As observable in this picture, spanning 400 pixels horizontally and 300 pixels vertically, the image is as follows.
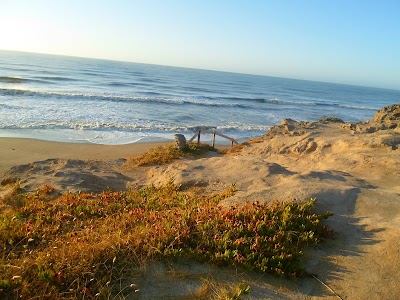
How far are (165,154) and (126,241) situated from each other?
8412 mm

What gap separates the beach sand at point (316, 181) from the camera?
12.0ft

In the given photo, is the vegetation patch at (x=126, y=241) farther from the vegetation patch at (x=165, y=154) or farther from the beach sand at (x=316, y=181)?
the vegetation patch at (x=165, y=154)

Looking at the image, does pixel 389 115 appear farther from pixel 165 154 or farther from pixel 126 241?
pixel 126 241

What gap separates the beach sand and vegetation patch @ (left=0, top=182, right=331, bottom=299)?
34 centimetres

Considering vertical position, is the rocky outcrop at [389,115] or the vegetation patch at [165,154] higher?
the rocky outcrop at [389,115]

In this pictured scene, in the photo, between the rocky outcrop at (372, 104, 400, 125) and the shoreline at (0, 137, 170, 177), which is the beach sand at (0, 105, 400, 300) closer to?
the shoreline at (0, 137, 170, 177)

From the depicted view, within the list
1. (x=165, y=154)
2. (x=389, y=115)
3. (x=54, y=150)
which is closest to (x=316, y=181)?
(x=165, y=154)

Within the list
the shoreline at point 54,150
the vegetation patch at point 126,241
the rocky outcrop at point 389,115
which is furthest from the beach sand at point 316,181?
the rocky outcrop at point 389,115

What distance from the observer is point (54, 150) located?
46.6 feet

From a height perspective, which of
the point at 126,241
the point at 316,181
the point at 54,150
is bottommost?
the point at 54,150

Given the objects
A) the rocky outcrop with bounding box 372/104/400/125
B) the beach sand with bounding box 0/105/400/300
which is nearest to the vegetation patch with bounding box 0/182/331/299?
the beach sand with bounding box 0/105/400/300

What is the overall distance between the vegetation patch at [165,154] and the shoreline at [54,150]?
2.21 m

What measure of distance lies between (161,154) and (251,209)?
7.55 m

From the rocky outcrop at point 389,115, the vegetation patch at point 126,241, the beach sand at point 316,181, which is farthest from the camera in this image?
the rocky outcrop at point 389,115
